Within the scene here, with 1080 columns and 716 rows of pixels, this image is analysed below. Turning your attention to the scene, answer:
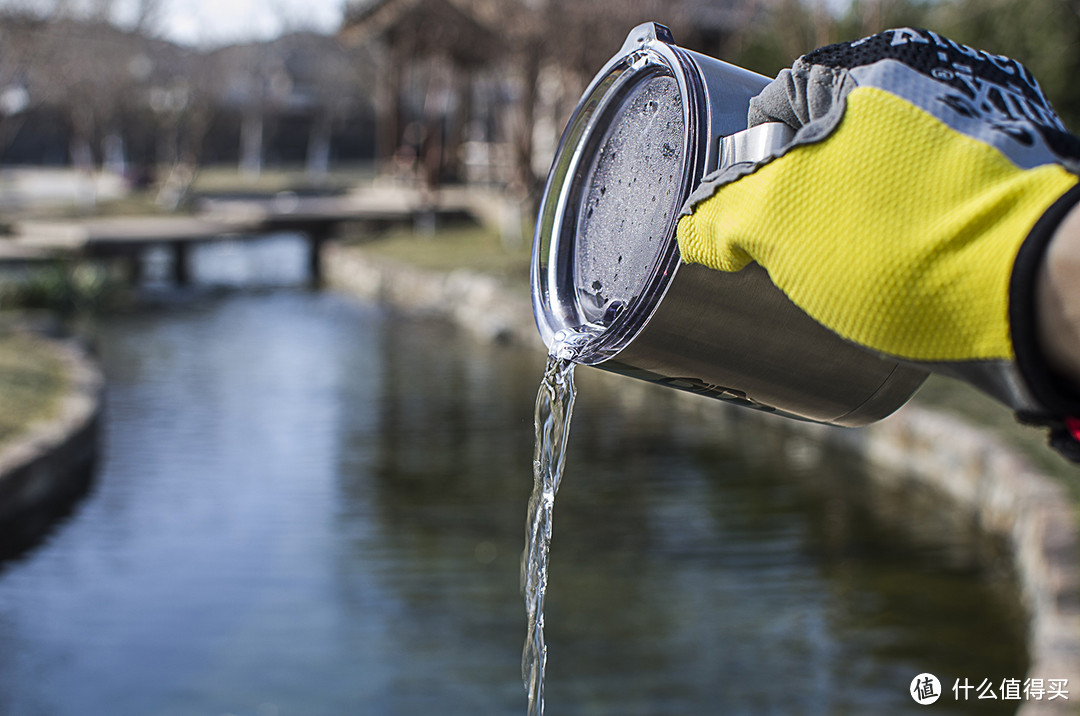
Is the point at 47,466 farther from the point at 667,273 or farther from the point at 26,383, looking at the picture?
the point at 667,273

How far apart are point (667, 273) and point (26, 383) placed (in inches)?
294

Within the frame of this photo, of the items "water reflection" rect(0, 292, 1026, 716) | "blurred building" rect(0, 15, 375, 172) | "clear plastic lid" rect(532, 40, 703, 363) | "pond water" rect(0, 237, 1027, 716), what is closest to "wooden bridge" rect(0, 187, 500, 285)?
"blurred building" rect(0, 15, 375, 172)

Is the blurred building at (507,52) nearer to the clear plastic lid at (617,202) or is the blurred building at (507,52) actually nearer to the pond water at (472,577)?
the pond water at (472,577)

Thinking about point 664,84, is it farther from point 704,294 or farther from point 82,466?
point 82,466

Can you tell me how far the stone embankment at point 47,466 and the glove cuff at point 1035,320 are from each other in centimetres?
574

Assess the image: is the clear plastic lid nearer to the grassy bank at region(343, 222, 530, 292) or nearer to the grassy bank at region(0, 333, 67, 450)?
the grassy bank at region(0, 333, 67, 450)

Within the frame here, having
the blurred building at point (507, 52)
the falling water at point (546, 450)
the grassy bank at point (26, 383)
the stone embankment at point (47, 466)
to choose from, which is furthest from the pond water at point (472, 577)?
the blurred building at point (507, 52)

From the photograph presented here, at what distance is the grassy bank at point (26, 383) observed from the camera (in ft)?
21.7

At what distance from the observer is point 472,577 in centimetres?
508

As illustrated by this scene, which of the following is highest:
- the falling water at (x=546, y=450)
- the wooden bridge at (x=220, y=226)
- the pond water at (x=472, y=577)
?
the falling water at (x=546, y=450)

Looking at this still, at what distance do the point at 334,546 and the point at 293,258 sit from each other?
50.1ft

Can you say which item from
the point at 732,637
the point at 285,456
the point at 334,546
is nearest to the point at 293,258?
the point at 285,456

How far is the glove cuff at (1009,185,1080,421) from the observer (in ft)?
2.41

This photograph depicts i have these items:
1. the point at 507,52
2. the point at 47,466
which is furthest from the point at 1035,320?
the point at 507,52
